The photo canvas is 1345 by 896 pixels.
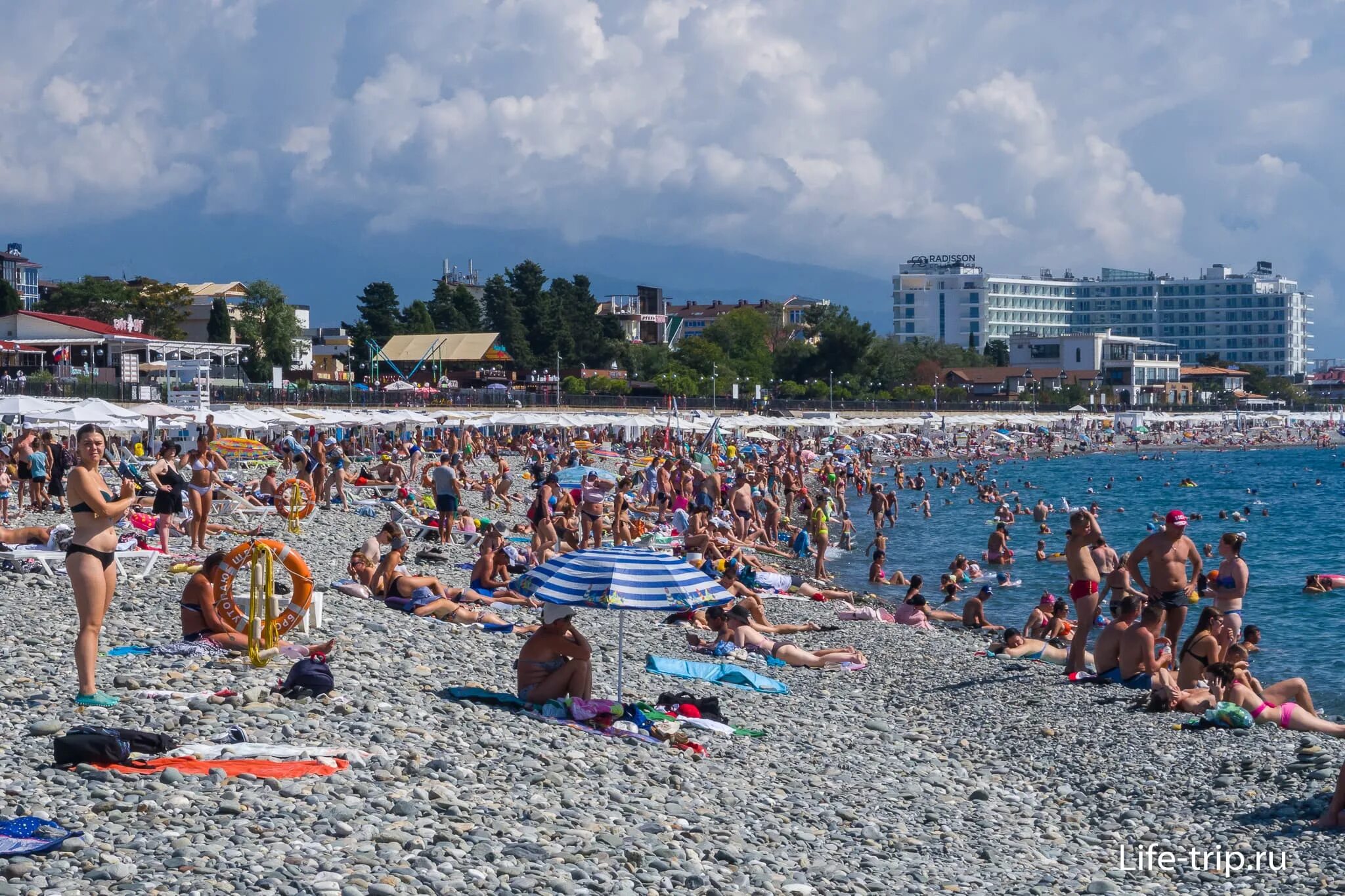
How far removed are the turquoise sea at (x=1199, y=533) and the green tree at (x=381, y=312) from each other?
38102 mm

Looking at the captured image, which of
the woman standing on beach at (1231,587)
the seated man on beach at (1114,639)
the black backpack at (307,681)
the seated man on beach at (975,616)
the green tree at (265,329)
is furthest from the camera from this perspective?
the green tree at (265,329)

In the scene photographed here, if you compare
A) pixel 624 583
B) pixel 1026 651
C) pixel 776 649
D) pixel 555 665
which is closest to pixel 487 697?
pixel 555 665

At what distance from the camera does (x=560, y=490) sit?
2214 cm

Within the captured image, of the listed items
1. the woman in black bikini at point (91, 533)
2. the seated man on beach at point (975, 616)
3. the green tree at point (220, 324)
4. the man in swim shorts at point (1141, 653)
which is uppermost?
the green tree at point (220, 324)

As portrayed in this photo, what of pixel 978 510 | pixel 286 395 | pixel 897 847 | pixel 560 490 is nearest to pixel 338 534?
pixel 560 490

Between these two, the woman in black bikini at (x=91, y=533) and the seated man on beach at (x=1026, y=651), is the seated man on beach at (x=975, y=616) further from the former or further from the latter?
the woman in black bikini at (x=91, y=533)

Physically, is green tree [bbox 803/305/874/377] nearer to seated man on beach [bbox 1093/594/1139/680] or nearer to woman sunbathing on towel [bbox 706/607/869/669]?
woman sunbathing on towel [bbox 706/607/869/669]

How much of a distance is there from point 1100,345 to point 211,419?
104 m

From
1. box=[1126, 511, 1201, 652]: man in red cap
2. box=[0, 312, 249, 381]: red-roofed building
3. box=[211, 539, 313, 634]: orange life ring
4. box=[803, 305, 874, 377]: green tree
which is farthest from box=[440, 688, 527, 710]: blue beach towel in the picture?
box=[803, 305, 874, 377]: green tree

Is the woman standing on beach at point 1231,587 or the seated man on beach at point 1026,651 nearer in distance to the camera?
the woman standing on beach at point 1231,587

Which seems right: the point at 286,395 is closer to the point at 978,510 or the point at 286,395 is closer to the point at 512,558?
the point at 978,510

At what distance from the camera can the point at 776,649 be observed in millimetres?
12375

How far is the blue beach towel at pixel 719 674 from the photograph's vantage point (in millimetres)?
10789

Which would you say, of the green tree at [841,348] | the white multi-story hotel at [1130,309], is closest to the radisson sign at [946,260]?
the white multi-story hotel at [1130,309]
